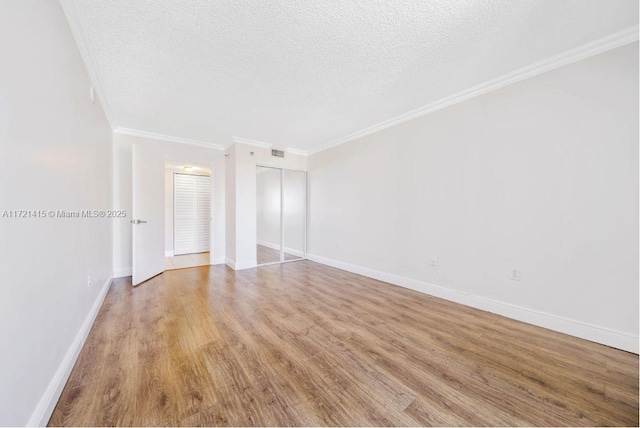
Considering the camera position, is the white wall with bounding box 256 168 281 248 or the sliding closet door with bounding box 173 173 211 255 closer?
the white wall with bounding box 256 168 281 248

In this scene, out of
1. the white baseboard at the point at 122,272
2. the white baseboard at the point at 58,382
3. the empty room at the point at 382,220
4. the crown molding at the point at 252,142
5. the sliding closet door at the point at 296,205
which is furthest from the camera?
the sliding closet door at the point at 296,205

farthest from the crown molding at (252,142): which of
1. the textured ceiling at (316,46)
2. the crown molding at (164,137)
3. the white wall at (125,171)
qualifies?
the textured ceiling at (316,46)

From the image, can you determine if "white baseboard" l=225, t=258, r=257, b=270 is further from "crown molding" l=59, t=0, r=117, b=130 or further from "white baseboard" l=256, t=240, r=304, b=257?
"crown molding" l=59, t=0, r=117, b=130

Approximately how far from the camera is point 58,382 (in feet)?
4.39

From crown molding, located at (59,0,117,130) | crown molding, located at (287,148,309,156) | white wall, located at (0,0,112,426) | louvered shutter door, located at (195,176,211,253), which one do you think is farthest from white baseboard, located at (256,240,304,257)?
crown molding, located at (59,0,117,130)

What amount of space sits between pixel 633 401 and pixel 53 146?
146 inches

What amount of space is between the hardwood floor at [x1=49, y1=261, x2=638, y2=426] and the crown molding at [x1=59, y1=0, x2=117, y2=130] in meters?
2.38

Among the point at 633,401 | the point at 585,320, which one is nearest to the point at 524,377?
the point at 633,401

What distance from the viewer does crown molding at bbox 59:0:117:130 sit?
1.56m

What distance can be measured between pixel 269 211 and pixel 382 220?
2.68 metres

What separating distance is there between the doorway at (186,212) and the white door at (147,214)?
167cm

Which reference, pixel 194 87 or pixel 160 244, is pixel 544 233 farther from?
pixel 160 244

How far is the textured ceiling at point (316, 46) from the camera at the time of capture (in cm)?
161

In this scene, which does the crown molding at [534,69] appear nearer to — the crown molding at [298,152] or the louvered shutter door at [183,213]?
the crown molding at [298,152]
